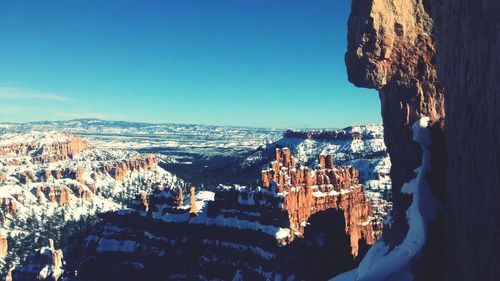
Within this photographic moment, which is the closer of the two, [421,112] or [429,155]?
[429,155]

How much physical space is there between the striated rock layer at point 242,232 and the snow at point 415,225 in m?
24.4

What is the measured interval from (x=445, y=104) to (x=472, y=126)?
310cm

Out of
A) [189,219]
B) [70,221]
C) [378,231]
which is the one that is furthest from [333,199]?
[70,221]

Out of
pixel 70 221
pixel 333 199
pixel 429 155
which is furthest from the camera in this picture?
pixel 70 221

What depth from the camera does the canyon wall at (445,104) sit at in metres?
12.8

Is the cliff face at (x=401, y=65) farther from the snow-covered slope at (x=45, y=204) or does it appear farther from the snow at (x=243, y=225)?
the snow-covered slope at (x=45, y=204)

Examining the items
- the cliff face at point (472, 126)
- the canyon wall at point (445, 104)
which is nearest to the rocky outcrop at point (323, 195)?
the canyon wall at point (445, 104)

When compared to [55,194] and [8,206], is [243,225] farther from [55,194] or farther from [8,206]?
[55,194]

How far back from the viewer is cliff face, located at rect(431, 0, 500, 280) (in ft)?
40.3

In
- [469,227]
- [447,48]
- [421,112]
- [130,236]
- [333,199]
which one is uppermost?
[447,48]

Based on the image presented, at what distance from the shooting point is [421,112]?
73.7 feet

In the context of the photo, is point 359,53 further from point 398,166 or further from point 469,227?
point 469,227

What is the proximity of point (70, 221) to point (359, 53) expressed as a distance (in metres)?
134

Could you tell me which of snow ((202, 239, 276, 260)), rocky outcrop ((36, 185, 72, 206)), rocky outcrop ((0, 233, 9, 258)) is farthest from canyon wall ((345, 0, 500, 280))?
rocky outcrop ((36, 185, 72, 206))
